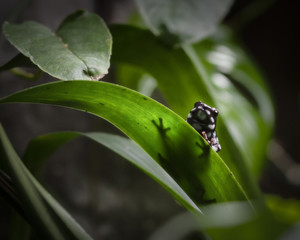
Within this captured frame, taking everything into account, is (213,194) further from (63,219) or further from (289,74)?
(289,74)

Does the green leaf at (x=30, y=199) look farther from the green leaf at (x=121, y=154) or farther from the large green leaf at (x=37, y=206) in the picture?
the green leaf at (x=121, y=154)

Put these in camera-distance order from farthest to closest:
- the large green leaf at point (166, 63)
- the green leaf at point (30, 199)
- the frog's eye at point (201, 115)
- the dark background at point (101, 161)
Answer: the dark background at point (101, 161), the large green leaf at point (166, 63), the frog's eye at point (201, 115), the green leaf at point (30, 199)

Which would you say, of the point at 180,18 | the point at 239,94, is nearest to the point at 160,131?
the point at 180,18

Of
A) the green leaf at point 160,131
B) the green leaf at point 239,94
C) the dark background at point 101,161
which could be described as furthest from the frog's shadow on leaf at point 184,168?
the green leaf at point 239,94

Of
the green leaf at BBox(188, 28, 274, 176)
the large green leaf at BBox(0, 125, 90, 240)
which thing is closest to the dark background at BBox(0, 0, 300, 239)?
the large green leaf at BBox(0, 125, 90, 240)

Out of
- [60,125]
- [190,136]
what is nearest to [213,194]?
[190,136]
